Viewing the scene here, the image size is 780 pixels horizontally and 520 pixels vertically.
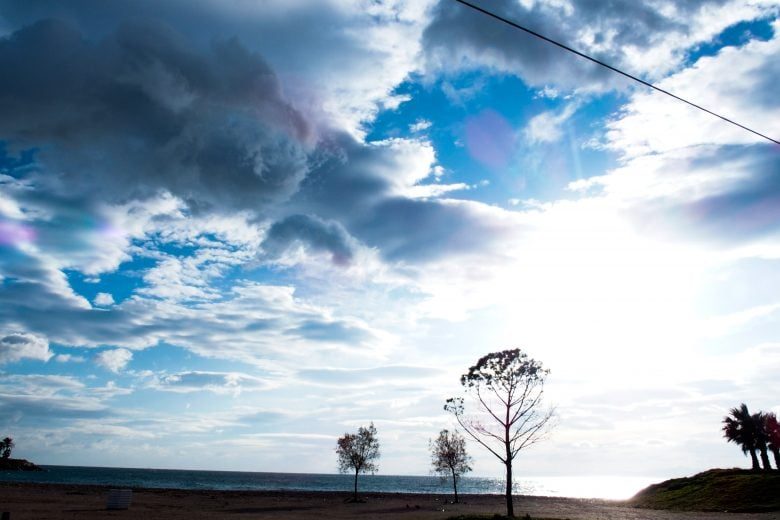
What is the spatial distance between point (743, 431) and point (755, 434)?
158 centimetres

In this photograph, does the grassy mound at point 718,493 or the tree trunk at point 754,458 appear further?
the tree trunk at point 754,458

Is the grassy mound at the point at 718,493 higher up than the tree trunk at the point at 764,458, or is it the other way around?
the tree trunk at the point at 764,458

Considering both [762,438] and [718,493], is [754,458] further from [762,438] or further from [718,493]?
[718,493]

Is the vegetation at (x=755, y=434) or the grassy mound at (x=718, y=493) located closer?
the grassy mound at (x=718, y=493)

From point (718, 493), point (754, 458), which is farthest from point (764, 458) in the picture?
point (718, 493)

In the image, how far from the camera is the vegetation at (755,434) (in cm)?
7594

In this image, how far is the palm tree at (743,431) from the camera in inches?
3076

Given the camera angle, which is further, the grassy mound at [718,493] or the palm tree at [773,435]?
the palm tree at [773,435]

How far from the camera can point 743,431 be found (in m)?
79.0

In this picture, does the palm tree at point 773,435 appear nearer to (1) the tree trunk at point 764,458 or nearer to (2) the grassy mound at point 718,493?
(1) the tree trunk at point 764,458

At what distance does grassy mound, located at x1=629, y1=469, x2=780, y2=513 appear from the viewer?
54562 millimetres

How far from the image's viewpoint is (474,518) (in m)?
36.9

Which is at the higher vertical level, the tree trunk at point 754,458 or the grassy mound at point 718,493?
the tree trunk at point 754,458

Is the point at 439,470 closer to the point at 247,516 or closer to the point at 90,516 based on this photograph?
the point at 247,516
